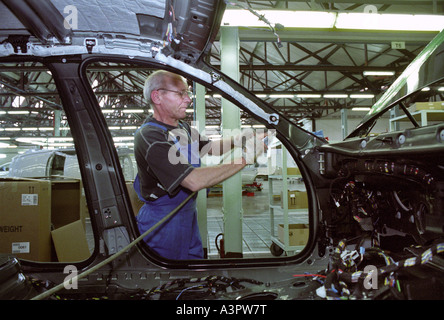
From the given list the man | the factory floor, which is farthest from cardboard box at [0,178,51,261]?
the factory floor

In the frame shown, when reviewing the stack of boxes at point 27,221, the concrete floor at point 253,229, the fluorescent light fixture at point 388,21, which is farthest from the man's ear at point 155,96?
the fluorescent light fixture at point 388,21

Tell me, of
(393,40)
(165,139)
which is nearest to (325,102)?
(393,40)

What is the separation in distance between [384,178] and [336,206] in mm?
272

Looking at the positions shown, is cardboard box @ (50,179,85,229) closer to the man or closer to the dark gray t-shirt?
the man

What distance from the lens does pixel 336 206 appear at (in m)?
1.39

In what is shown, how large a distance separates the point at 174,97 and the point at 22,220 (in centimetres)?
158

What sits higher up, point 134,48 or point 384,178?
point 134,48

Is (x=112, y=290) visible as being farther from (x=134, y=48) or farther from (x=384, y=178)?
(x=384, y=178)

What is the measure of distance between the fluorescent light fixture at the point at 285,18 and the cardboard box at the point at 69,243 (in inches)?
126

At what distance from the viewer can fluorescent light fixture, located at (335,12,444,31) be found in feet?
12.7

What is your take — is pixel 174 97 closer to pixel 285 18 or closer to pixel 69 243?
pixel 69 243

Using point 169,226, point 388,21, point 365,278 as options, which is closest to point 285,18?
point 388,21

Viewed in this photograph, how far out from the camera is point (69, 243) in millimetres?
2408

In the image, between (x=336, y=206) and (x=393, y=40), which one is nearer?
(x=336, y=206)
